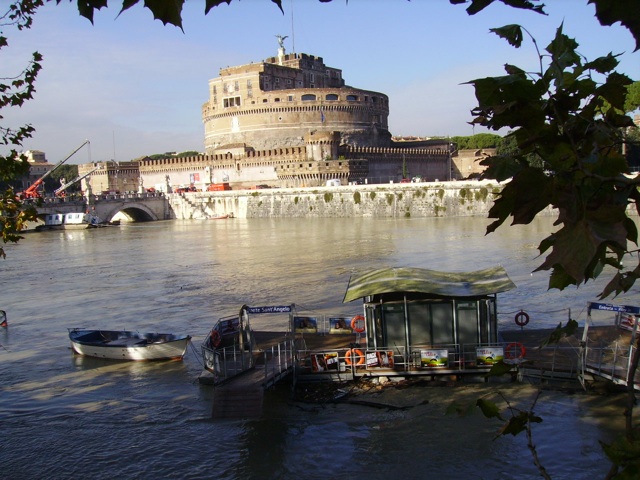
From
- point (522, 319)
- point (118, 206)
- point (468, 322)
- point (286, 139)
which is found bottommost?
point (522, 319)

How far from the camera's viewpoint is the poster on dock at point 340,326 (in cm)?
1148

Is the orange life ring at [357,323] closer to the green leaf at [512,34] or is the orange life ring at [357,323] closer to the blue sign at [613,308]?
the blue sign at [613,308]

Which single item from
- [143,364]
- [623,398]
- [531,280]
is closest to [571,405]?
[623,398]

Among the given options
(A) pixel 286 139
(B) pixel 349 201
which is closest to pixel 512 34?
(B) pixel 349 201

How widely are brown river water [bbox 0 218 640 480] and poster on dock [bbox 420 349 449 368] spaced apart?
34cm

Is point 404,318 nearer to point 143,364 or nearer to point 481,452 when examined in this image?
point 481,452

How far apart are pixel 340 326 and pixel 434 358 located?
8.09 feet

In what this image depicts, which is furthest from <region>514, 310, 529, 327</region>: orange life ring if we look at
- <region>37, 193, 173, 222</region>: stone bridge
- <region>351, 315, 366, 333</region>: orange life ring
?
<region>37, 193, 173, 222</region>: stone bridge

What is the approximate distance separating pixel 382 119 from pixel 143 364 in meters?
54.4

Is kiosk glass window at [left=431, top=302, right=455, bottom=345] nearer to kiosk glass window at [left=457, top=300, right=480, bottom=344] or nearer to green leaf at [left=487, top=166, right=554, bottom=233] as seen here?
kiosk glass window at [left=457, top=300, right=480, bottom=344]

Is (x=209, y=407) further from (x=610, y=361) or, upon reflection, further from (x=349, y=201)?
(x=349, y=201)

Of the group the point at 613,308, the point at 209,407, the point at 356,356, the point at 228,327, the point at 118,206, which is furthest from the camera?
the point at 118,206

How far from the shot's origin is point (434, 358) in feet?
31.0

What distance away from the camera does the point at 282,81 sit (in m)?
64.0
